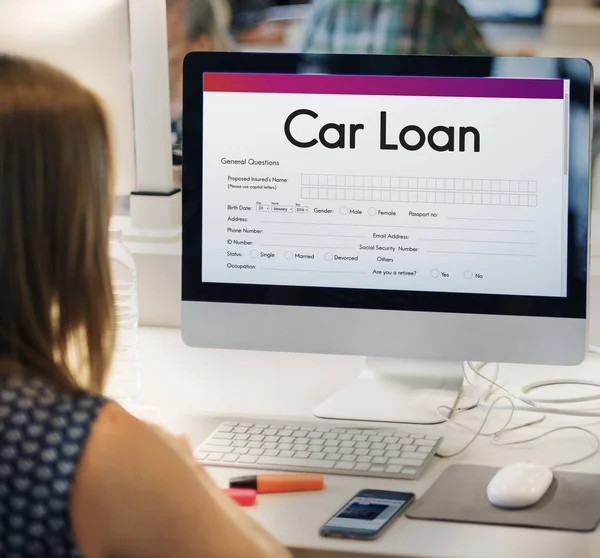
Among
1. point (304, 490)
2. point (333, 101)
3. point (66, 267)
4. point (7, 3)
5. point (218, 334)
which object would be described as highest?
point (7, 3)

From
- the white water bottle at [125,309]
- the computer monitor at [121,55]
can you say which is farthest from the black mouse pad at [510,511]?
the computer monitor at [121,55]

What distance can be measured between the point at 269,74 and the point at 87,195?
20.2 inches

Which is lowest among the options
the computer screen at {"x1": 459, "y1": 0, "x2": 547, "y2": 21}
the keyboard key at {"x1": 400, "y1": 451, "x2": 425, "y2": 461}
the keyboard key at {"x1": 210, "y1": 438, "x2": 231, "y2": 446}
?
the keyboard key at {"x1": 400, "y1": 451, "x2": 425, "y2": 461}

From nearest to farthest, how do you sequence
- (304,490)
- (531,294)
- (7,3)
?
(304,490) → (531,294) → (7,3)

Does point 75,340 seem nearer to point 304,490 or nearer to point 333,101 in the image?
point 304,490

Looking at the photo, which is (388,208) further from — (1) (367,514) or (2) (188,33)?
(2) (188,33)

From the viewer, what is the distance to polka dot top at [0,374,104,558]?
2.73 feet

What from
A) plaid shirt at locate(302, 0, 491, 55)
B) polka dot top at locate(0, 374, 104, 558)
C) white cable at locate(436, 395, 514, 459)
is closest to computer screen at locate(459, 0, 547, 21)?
plaid shirt at locate(302, 0, 491, 55)

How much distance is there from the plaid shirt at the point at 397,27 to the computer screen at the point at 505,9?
0.06 feet

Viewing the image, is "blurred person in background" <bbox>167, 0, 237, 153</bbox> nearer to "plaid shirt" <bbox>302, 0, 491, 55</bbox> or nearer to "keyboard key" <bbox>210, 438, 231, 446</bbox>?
"plaid shirt" <bbox>302, 0, 491, 55</bbox>

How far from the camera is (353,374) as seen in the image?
1583 millimetres

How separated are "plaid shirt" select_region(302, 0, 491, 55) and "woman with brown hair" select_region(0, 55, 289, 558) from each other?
0.97 metres

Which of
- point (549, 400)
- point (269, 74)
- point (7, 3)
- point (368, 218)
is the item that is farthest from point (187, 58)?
point (549, 400)

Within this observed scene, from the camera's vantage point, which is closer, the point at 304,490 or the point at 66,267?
the point at 66,267
